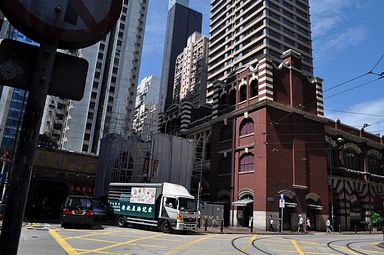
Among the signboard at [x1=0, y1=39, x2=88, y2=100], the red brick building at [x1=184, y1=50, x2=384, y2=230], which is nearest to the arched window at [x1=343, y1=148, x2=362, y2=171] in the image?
the red brick building at [x1=184, y1=50, x2=384, y2=230]

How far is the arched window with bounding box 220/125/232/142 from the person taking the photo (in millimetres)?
43625

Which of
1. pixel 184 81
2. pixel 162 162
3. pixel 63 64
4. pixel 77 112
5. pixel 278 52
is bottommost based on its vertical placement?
pixel 63 64

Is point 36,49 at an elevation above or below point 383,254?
above

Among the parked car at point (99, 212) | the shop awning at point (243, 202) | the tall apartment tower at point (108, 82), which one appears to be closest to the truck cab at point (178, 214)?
the parked car at point (99, 212)

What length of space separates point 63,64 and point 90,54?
98779mm

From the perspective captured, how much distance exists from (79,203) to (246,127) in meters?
23.1

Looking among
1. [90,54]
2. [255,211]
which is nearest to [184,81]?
[90,54]

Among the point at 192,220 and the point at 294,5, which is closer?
the point at 192,220

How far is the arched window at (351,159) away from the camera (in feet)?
159

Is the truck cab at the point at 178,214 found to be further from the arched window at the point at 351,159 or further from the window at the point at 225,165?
the arched window at the point at 351,159

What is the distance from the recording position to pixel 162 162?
3850 cm

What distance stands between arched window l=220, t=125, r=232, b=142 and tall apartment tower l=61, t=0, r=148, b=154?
4630 centimetres

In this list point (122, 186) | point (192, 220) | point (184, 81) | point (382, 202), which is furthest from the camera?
point (184, 81)

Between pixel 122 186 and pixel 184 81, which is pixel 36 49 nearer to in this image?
pixel 122 186
